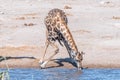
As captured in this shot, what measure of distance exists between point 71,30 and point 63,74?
635cm

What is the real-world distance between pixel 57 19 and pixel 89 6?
519 inches

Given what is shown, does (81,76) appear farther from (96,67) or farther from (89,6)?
(89,6)

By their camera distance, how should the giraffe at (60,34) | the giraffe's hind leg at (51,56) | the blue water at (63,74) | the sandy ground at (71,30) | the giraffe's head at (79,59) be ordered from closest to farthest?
the blue water at (63,74) → the giraffe's head at (79,59) → the giraffe at (60,34) → the giraffe's hind leg at (51,56) → the sandy ground at (71,30)

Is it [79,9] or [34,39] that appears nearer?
[34,39]

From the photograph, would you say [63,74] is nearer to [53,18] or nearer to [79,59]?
[79,59]

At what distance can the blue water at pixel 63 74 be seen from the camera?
50.8 ft

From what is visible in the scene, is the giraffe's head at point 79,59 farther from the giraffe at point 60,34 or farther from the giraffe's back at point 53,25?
the giraffe's back at point 53,25

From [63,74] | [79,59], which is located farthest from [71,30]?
[63,74]

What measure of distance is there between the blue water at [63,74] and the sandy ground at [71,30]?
620 mm

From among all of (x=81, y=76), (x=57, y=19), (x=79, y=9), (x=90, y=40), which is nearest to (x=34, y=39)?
(x=90, y=40)

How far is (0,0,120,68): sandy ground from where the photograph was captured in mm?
17961

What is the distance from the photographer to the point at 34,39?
20.6 metres

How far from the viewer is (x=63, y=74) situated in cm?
1606

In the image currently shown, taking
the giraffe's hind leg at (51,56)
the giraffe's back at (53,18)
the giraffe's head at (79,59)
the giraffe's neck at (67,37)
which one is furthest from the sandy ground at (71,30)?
the giraffe's back at (53,18)
